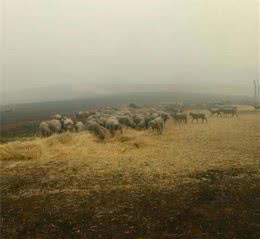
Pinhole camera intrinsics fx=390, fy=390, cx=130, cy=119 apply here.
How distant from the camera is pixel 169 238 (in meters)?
9.25

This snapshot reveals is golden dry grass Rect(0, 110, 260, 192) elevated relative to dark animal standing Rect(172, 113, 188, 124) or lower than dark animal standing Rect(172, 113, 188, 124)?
lower

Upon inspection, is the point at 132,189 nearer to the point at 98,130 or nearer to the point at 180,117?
the point at 98,130

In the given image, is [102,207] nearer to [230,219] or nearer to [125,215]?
[125,215]

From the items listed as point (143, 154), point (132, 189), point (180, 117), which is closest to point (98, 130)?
point (143, 154)

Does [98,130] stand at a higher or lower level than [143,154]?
higher

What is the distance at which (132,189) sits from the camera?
12.8 meters

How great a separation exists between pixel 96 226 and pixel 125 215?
97 centimetres

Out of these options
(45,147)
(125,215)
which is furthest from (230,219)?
(45,147)

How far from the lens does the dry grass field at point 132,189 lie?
32.7 feet

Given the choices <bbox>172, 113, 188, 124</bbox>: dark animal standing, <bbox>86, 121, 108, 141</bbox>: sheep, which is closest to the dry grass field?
<bbox>86, 121, 108, 141</bbox>: sheep

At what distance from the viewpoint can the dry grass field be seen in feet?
32.7

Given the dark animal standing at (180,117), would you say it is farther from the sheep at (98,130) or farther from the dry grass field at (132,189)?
the dry grass field at (132,189)

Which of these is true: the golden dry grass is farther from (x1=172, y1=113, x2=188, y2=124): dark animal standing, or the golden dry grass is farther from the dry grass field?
(x1=172, y1=113, x2=188, y2=124): dark animal standing

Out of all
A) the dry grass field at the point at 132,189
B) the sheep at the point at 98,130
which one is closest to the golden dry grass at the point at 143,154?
the dry grass field at the point at 132,189
